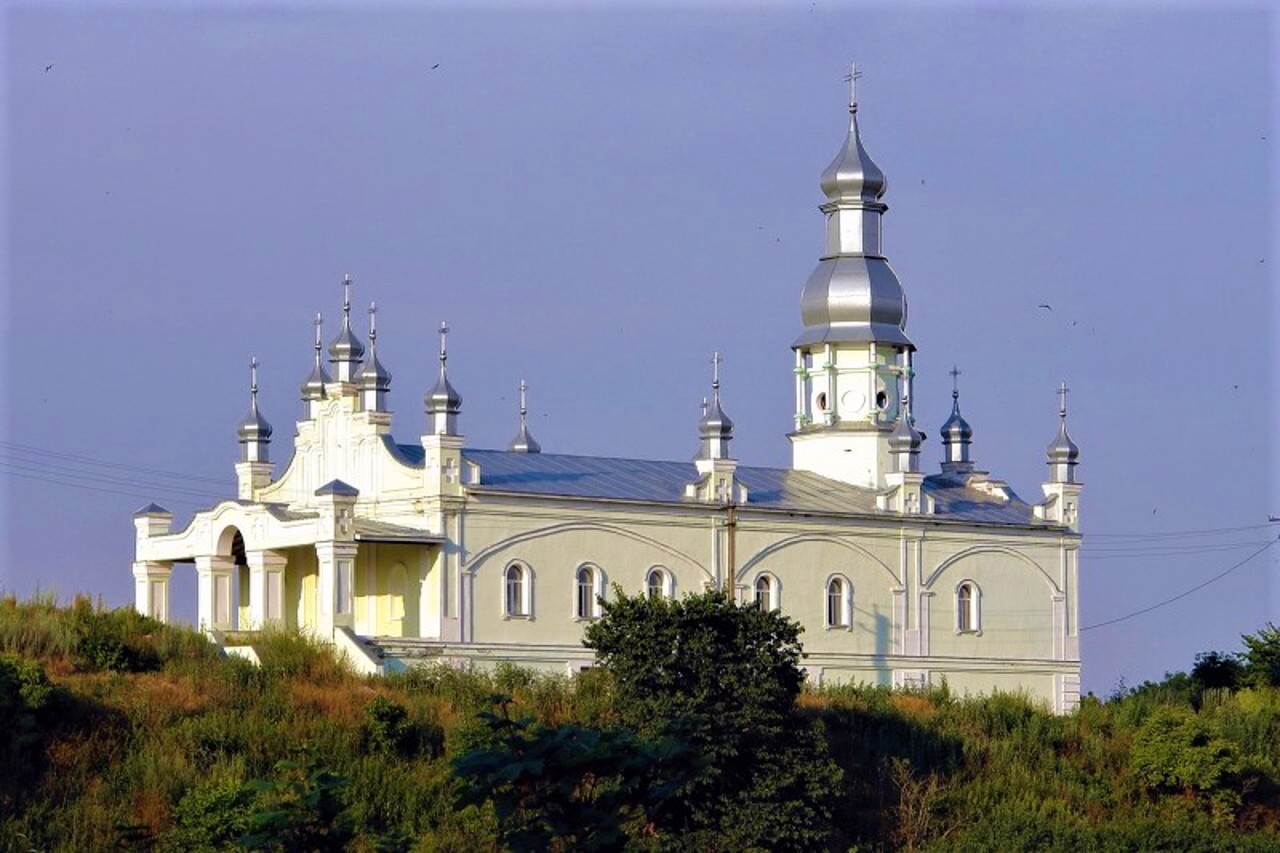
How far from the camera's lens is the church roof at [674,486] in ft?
163

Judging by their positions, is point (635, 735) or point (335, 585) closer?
point (635, 735)

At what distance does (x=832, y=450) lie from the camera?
188 feet

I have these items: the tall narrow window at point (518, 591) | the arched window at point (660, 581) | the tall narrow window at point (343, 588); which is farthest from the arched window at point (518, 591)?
the tall narrow window at point (343, 588)

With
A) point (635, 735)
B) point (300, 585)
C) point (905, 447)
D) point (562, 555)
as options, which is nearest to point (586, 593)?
point (562, 555)

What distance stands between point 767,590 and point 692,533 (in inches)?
87.8

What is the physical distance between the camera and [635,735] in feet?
88.9

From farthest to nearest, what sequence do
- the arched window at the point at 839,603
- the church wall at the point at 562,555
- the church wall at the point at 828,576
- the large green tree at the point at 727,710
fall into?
Result: the arched window at the point at 839,603, the church wall at the point at 828,576, the church wall at the point at 562,555, the large green tree at the point at 727,710

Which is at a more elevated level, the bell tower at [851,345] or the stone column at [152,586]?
the bell tower at [851,345]

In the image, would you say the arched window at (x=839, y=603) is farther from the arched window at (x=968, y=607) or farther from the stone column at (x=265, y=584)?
the stone column at (x=265, y=584)

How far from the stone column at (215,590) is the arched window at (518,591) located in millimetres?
5758

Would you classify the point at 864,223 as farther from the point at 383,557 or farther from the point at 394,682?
the point at 394,682

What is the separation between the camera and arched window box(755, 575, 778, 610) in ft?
171

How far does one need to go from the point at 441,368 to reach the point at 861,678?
12109mm

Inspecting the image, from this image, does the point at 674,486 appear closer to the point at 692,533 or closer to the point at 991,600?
the point at 692,533
